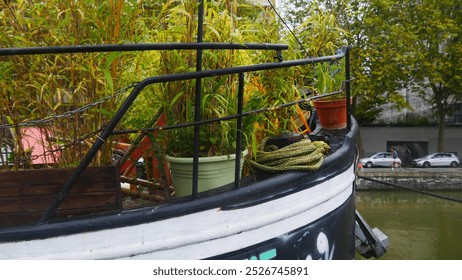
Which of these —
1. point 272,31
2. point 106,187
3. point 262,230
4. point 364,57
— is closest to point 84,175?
point 106,187

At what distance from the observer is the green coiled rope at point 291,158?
217 cm

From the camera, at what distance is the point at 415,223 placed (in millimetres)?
11359

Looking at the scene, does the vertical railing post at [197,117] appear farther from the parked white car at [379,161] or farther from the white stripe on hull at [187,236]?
the parked white car at [379,161]

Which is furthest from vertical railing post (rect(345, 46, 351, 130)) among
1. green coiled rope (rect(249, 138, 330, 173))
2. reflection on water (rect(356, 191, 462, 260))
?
reflection on water (rect(356, 191, 462, 260))

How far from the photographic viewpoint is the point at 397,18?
66.1 feet

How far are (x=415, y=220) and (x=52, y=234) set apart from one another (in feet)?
37.9

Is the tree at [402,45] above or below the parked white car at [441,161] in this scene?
above

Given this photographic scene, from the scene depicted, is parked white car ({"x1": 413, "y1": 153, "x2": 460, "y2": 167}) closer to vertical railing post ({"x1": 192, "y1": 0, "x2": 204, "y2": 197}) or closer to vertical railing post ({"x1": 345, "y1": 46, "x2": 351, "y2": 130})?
vertical railing post ({"x1": 345, "y1": 46, "x2": 351, "y2": 130})

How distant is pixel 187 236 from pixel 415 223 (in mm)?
10871

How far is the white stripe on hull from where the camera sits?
168cm

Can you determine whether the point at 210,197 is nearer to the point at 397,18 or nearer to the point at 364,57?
the point at 364,57

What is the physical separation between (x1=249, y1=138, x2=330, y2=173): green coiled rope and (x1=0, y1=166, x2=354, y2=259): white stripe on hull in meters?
0.13

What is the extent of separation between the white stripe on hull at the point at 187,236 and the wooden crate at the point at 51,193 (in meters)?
0.13

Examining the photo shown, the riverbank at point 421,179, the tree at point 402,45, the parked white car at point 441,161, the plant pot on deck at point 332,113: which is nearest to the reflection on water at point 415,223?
the riverbank at point 421,179
